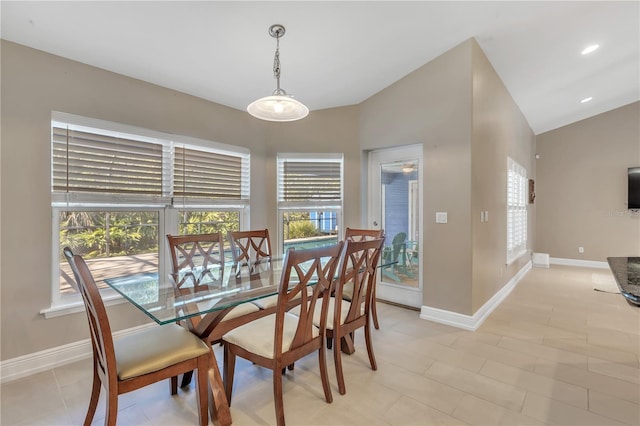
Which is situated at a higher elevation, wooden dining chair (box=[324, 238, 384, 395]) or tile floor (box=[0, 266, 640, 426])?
wooden dining chair (box=[324, 238, 384, 395])

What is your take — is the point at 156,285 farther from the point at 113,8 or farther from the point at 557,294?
the point at 557,294

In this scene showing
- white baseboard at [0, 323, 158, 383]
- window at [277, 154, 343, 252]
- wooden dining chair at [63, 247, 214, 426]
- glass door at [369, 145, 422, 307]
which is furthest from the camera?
window at [277, 154, 343, 252]

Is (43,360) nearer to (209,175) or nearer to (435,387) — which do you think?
(209,175)

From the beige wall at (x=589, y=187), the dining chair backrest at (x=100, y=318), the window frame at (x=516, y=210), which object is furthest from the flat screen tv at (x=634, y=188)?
the dining chair backrest at (x=100, y=318)

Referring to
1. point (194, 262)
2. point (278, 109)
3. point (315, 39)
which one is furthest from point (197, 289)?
point (315, 39)

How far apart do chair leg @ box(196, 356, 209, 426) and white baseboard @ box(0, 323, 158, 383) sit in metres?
1.56

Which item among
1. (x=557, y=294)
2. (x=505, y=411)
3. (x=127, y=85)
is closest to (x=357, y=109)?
(x=127, y=85)

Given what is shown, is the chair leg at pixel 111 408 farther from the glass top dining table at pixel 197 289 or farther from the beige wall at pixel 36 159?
the beige wall at pixel 36 159

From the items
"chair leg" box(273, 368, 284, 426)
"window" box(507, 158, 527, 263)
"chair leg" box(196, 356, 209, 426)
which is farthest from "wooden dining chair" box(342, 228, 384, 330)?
"window" box(507, 158, 527, 263)

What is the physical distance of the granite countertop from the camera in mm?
1256

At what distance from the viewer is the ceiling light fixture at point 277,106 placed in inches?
81.7

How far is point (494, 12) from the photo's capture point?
260 centimetres

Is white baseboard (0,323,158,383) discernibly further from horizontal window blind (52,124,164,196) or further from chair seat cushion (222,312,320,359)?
chair seat cushion (222,312,320,359)

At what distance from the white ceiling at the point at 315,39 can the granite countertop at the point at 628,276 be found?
220cm
